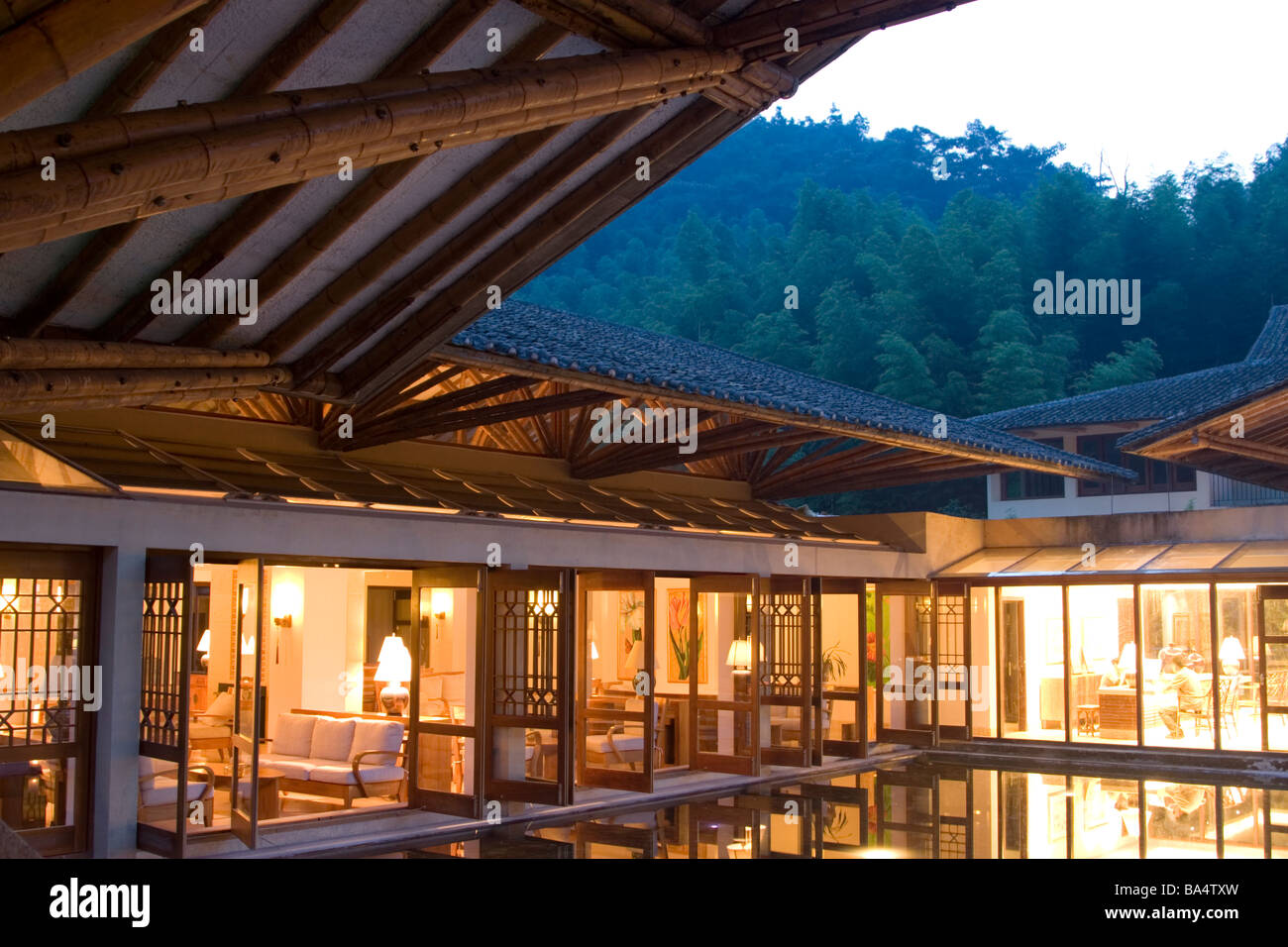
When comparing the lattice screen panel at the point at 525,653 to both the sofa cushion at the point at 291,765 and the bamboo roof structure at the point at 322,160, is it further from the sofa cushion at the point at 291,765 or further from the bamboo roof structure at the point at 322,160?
the bamboo roof structure at the point at 322,160

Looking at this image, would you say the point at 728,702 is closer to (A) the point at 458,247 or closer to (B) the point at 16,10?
(A) the point at 458,247

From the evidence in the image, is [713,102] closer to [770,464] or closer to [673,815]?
[673,815]

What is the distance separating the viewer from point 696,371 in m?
13.6

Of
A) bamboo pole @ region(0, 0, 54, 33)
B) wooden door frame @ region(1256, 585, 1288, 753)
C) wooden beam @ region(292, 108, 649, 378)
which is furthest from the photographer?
wooden door frame @ region(1256, 585, 1288, 753)

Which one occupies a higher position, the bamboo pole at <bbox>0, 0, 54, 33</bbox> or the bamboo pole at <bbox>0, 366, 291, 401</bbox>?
the bamboo pole at <bbox>0, 0, 54, 33</bbox>

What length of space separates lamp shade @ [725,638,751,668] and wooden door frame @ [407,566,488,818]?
3.73m

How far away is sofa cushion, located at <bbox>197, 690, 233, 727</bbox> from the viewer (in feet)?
41.3

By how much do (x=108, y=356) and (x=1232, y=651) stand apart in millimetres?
13059

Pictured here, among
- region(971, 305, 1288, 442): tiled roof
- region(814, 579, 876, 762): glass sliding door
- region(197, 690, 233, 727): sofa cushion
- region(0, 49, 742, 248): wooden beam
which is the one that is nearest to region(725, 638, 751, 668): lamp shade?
region(814, 579, 876, 762): glass sliding door

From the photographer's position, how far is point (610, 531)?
12477 millimetres

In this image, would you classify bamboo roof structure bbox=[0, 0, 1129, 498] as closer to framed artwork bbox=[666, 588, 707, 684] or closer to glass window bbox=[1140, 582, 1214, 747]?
framed artwork bbox=[666, 588, 707, 684]

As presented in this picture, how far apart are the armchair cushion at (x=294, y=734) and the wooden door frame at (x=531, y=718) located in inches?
70.9

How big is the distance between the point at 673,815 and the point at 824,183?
1754 inches

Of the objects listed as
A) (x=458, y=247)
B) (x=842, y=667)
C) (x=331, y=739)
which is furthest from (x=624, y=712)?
(x=458, y=247)
